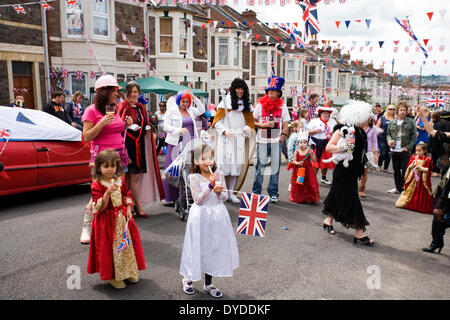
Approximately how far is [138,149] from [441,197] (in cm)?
412

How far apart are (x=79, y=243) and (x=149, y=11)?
1758 cm

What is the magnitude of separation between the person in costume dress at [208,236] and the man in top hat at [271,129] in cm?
357

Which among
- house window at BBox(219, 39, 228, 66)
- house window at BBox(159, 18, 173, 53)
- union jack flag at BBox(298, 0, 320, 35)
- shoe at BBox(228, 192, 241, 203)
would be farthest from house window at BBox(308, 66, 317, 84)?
shoe at BBox(228, 192, 241, 203)

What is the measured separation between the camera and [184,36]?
71.8 ft

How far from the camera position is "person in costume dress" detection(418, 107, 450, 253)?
4645 mm

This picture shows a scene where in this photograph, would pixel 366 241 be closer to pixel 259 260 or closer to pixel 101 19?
pixel 259 260

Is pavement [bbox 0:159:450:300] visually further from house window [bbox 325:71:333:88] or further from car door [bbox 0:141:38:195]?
house window [bbox 325:71:333:88]

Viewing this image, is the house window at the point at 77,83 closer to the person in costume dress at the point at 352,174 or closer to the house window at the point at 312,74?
the person in costume dress at the point at 352,174

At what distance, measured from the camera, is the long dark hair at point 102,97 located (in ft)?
15.1

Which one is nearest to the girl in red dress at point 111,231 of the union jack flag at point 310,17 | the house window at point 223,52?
the union jack flag at point 310,17

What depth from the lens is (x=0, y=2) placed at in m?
13.5

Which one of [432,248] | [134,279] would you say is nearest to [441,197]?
[432,248]

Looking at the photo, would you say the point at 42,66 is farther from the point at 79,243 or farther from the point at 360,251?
the point at 360,251

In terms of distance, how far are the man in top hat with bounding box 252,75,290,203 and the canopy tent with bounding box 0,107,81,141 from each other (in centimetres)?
339
